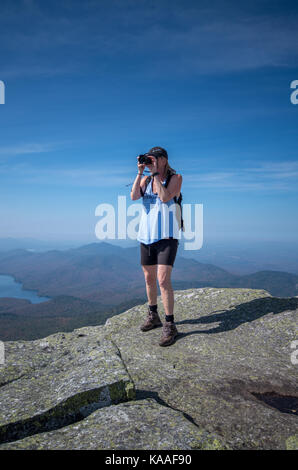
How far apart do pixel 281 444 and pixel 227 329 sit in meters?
5.13

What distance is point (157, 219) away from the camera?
7699mm

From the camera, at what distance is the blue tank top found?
7632 mm

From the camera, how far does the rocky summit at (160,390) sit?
3748 mm

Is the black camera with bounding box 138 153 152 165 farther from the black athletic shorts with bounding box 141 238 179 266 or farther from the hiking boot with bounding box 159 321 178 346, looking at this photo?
the hiking boot with bounding box 159 321 178 346

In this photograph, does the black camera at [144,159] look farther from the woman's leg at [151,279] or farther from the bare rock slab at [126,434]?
the bare rock slab at [126,434]

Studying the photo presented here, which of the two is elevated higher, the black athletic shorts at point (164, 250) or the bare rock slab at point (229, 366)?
the black athletic shorts at point (164, 250)

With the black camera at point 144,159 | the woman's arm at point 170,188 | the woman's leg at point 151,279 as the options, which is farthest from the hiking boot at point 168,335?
the black camera at point 144,159

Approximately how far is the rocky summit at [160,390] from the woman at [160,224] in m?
1.51

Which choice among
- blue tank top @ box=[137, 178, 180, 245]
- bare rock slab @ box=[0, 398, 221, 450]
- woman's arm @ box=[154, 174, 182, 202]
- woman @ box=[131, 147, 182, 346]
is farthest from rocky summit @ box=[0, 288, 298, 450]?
woman's arm @ box=[154, 174, 182, 202]

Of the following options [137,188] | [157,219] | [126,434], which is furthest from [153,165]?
[126,434]

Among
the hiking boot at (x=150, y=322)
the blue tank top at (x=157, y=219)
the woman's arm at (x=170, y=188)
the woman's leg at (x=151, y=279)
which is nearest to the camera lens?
the woman's arm at (x=170, y=188)

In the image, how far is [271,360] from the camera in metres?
7.07

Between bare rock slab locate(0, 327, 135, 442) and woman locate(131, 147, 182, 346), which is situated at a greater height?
woman locate(131, 147, 182, 346)

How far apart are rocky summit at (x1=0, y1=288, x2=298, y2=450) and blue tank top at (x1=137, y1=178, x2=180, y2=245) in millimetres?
3026
